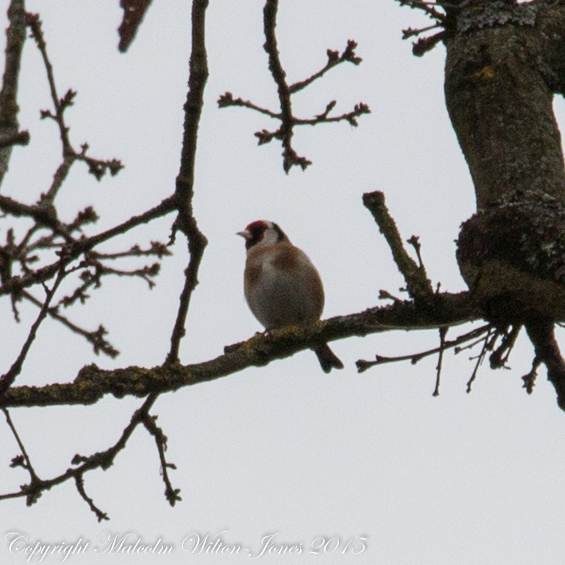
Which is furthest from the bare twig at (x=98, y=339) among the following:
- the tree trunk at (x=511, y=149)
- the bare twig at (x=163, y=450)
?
the tree trunk at (x=511, y=149)

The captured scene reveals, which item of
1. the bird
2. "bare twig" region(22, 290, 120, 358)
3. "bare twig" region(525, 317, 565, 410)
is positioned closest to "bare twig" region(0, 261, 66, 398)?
"bare twig" region(525, 317, 565, 410)

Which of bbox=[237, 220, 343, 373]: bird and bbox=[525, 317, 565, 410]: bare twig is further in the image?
bbox=[237, 220, 343, 373]: bird

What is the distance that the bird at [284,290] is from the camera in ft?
19.2

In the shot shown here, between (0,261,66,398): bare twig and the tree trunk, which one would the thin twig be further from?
the tree trunk

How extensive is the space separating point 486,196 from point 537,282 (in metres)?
0.49

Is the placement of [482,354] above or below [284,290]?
below

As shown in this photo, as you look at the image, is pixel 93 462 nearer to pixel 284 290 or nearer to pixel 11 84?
pixel 11 84

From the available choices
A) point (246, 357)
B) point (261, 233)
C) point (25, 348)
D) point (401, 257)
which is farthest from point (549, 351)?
point (261, 233)

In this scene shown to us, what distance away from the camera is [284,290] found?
230 inches

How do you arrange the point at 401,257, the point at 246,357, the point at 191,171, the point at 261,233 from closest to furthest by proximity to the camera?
the point at 191,171 < the point at 401,257 < the point at 246,357 < the point at 261,233

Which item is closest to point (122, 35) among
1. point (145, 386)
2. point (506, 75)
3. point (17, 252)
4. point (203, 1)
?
point (203, 1)

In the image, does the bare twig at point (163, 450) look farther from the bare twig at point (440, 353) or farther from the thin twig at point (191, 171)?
the bare twig at point (440, 353)

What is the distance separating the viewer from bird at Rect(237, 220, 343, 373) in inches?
231

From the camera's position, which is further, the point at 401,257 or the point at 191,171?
the point at 401,257
